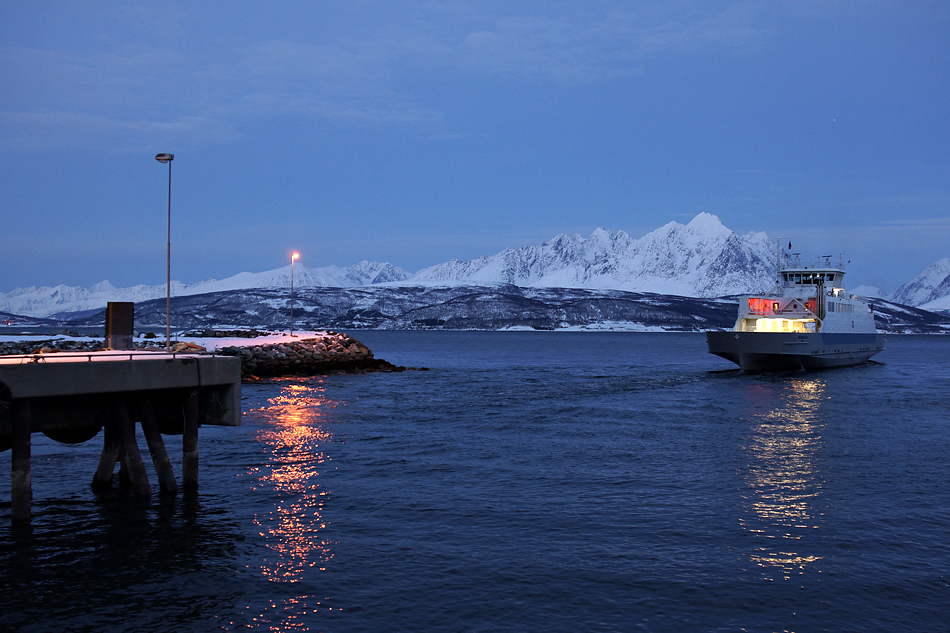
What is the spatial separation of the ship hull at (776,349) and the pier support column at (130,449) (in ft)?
165

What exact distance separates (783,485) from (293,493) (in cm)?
1257

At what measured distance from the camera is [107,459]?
17891 mm

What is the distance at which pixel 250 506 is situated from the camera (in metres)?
17.2

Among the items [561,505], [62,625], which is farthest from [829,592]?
[62,625]

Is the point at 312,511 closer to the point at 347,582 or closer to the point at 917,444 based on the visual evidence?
the point at 347,582

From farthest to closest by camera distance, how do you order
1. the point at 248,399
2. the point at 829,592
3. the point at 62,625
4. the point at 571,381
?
the point at 571,381 < the point at 248,399 < the point at 829,592 < the point at 62,625

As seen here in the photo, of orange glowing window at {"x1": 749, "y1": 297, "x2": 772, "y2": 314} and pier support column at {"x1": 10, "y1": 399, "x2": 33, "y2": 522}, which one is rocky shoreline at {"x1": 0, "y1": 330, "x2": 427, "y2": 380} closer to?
orange glowing window at {"x1": 749, "y1": 297, "x2": 772, "y2": 314}

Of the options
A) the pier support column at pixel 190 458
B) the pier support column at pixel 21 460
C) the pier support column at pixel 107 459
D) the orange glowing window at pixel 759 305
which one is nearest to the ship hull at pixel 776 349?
the orange glowing window at pixel 759 305

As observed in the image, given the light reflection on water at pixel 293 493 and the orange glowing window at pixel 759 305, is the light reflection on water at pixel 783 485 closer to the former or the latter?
the light reflection on water at pixel 293 493

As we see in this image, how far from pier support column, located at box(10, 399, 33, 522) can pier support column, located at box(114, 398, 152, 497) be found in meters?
1.95

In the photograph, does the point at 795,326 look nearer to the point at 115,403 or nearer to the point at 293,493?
the point at 293,493

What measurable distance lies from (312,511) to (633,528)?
6.85m

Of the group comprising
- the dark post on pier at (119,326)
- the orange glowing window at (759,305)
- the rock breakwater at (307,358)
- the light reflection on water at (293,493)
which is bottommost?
the light reflection on water at (293,493)

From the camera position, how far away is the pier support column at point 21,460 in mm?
13883
